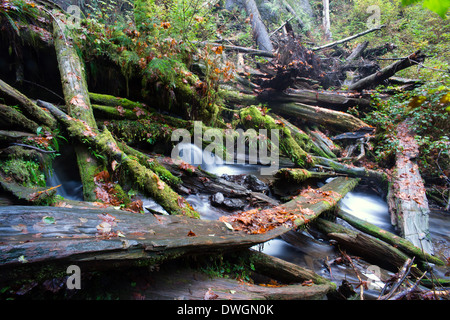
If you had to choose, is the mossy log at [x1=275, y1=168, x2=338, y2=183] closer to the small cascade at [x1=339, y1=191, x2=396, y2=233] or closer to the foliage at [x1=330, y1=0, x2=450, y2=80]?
the small cascade at [x1=339, y1=191, x2=396, y2=233]

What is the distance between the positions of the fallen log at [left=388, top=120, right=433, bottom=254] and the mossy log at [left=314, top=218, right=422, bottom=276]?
1.36ft

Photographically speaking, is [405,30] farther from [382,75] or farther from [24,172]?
[24,172]

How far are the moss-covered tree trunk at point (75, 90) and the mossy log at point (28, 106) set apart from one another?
52 centimetres

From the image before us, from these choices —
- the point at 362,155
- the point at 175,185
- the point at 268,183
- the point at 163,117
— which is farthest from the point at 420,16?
the point at 175,185

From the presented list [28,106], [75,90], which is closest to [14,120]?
[28,106]

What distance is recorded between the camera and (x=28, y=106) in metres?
3.31

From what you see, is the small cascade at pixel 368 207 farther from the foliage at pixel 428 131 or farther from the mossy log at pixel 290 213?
the foliage at pixel 428 131

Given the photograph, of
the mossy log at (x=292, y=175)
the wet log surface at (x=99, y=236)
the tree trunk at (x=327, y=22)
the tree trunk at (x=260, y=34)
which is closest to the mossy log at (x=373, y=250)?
the mossy log at (x=292, y=175)

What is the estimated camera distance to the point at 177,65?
5789mm

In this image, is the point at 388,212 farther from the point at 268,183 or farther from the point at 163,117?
the point at 163,117

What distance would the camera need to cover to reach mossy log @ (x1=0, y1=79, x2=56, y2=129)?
3.14 meters

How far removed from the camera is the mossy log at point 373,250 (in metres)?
3.59

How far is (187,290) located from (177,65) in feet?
18.1

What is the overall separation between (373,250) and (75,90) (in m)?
6.53
